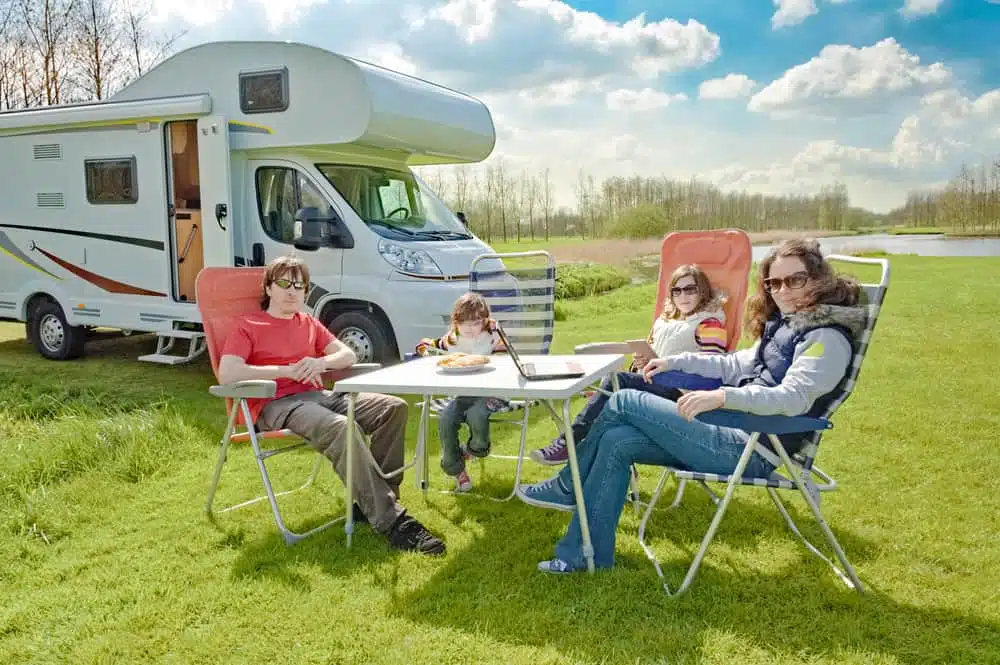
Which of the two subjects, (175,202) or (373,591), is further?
(175,202)

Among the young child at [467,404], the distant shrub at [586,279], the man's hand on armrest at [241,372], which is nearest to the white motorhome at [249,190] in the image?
the young child at [467,404]

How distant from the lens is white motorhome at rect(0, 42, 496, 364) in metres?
6.45

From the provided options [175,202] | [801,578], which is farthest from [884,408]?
[175,202]

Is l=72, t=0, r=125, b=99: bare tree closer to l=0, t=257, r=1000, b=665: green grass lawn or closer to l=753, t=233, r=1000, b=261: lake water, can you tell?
l=0, t=257, r=1000, b=665: green grass lawn

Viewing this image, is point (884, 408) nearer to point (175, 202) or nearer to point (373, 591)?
point (373, 591)

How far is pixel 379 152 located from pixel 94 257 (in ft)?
9.66

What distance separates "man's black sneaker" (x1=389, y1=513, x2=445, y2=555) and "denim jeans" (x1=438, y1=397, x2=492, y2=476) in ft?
1.87

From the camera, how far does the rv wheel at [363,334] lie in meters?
6.53

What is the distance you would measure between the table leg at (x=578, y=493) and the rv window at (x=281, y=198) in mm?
4250

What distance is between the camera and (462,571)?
324 cm

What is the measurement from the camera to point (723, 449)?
9.73ft

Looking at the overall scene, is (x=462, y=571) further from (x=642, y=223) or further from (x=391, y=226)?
(x=642, y=223)

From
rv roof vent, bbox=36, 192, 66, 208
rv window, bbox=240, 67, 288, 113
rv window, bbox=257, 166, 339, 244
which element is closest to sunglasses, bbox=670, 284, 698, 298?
rv window, bbox=257, 166, 339, 244

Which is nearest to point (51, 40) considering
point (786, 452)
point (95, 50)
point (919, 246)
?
point (95, 50)
